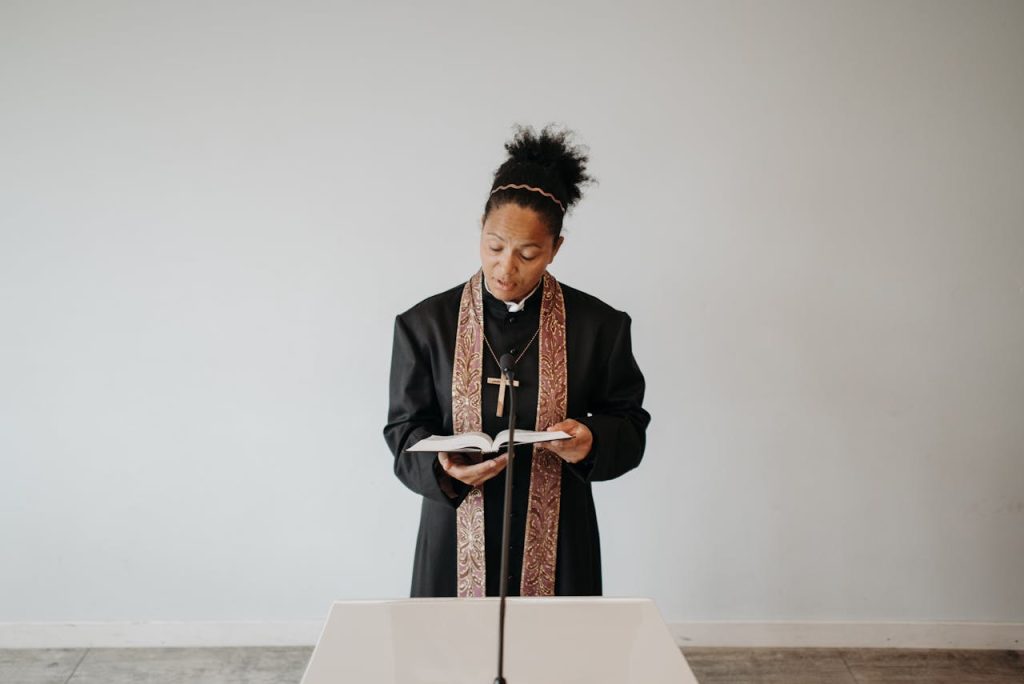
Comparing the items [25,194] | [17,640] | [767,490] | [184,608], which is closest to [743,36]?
[767,490]

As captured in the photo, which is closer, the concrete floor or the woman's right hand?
the woman's right hand

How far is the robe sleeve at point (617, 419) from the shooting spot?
5.83 ft

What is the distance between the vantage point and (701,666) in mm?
2998

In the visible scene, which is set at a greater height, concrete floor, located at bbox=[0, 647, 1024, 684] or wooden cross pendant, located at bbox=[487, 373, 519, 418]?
wooden cross pendant, located at bbox=[487, 373, 519, 418]

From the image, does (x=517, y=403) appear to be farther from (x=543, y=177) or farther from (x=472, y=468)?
(x=543, y=177)

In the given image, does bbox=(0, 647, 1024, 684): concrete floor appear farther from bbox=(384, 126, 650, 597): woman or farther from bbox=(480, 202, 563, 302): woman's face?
bbox=(480, 202, 563, 302): woman's face

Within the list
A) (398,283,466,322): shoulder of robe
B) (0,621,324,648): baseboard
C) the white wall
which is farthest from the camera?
(0,621,324,648): baseboard

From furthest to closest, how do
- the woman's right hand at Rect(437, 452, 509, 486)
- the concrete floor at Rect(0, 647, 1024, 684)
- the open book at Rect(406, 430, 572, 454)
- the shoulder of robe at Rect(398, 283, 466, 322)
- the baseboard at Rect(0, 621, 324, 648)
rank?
the baseboard at Rect(0, 621, 324, 648)
the concrete floor at Rect(0, 647, 1024, 684)
the shoulder of robe at Rect(398, 283, 466, 322)
the woman's right hand at Rect(437, 452, 509, 486)
the open book at Rect(406, 430, 572, 454)

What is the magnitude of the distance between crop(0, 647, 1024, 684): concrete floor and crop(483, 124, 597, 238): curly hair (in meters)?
2.00

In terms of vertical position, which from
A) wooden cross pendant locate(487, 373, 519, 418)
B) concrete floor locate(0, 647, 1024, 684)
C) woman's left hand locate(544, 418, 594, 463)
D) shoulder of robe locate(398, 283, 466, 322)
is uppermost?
shoulder of robe locate(398, 283, 466, 322)

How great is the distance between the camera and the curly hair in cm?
177

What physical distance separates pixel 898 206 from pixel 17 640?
12.4ft

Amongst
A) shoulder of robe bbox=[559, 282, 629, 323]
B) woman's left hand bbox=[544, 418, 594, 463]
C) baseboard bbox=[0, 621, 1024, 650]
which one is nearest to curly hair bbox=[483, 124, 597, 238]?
shoulder of robe bbox=[559, 282, 629, 323]

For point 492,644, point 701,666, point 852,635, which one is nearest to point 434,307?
point 492,644
